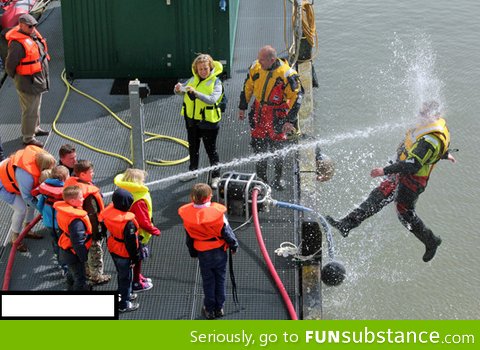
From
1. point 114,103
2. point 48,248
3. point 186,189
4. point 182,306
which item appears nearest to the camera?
point 182,306

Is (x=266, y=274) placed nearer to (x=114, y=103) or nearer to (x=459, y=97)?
(x=114, y=103)

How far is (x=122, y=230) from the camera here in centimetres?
718

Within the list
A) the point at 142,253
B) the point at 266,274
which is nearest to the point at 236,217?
the point at 266,274

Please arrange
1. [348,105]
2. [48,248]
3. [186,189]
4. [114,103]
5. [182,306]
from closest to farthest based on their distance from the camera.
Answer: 1. [182,306]
2. [48,248]
3. [186,189]
4. [114,103]
5. [348,105]

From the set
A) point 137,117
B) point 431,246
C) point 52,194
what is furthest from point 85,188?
point 431,246

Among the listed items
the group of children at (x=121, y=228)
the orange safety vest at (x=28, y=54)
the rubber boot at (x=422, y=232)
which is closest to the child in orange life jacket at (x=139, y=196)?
the group of children at (x=121, y=228)

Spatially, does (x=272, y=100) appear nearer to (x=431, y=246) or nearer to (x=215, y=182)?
(x=215, y=182)

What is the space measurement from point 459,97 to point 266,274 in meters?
6.22

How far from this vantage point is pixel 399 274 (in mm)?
9648

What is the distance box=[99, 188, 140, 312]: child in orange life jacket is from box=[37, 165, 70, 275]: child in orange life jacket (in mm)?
501

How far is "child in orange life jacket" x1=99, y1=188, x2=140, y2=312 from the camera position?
7.16 m

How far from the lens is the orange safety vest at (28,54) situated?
31.1ft

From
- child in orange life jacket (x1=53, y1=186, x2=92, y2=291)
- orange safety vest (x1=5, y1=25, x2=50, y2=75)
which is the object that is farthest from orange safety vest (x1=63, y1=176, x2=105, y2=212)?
orange safety vest (x1=5, y1=25, x2=50, y2=75)

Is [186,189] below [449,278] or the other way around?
the other way around
